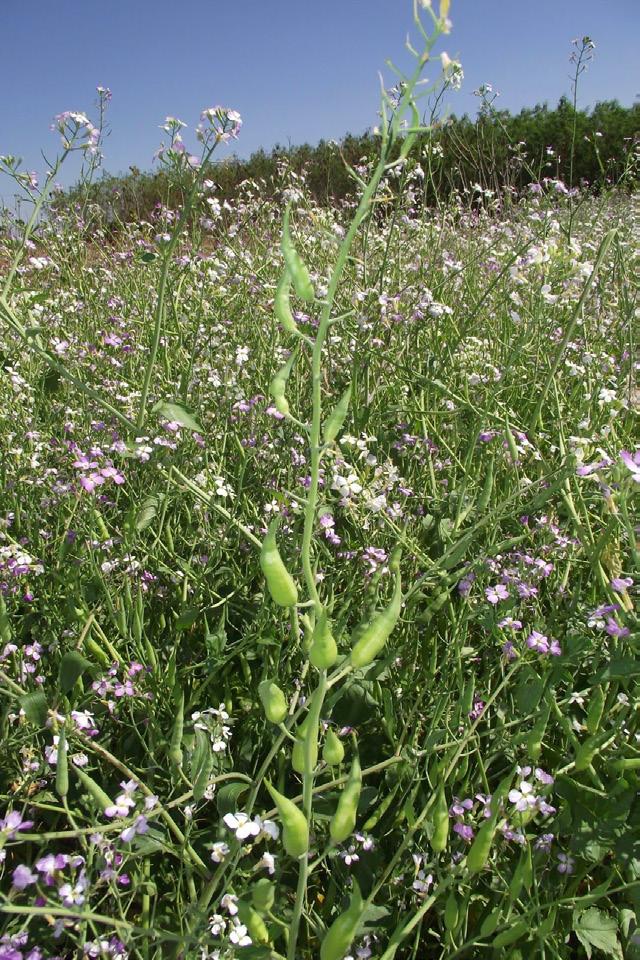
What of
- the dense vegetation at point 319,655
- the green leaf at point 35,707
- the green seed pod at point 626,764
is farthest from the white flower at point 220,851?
the green seed pod at point 626,764

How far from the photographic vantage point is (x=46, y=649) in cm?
168

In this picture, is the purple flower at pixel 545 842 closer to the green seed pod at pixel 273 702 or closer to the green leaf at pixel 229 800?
the green leaf at pixel 229 800

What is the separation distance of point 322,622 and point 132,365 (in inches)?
85.1

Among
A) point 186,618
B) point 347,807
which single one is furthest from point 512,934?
point 186,618

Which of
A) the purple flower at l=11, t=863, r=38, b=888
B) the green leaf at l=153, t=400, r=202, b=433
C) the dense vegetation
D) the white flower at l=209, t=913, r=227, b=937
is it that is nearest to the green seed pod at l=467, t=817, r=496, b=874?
the dense vegetation

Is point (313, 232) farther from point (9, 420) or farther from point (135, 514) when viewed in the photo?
point (135, 514)

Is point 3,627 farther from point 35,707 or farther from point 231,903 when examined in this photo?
point 231,903

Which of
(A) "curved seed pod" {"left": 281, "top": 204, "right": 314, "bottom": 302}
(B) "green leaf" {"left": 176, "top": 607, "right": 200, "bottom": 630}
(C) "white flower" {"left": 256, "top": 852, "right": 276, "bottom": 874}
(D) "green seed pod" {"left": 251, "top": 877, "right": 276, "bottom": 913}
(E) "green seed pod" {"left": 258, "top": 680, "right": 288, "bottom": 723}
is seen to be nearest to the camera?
(A) "curved seed pod" {"left": 281, "top": 204, "right": 314, "bottom": 302}

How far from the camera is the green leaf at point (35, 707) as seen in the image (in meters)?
1.11

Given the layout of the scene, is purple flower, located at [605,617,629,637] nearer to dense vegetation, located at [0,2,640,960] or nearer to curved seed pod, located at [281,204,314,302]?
dense vegetation, located at [0,2,640,960]

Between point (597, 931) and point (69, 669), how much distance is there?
3.21ft

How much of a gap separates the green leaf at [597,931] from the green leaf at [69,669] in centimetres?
92

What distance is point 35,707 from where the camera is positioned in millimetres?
1114

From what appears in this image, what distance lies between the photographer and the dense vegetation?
983mm
